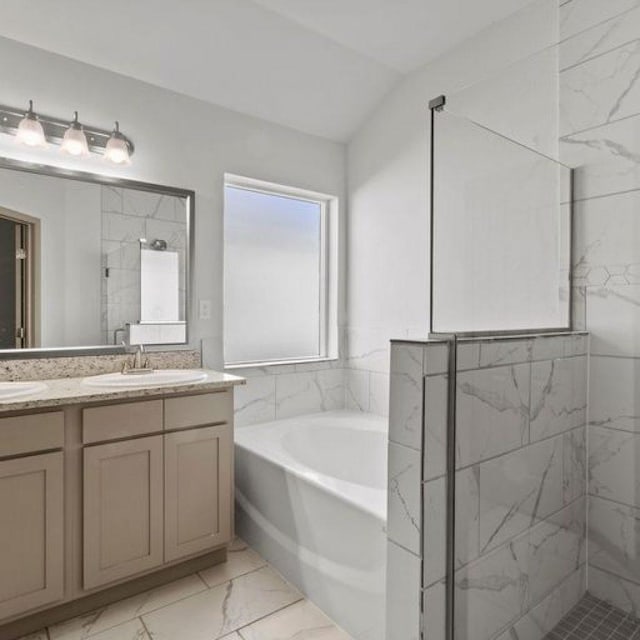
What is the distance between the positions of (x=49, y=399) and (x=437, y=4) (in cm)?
245

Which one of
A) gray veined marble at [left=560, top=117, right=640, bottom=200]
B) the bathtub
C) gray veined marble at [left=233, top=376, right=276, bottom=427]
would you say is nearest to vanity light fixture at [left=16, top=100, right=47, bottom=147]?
gray veined marble at [left=233, top=376, right=276, bottom=427]

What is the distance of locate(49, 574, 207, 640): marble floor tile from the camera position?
1.66m

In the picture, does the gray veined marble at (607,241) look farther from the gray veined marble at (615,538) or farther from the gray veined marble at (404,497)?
the gray veined marble at (404,497)

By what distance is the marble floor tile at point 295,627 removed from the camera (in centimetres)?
164

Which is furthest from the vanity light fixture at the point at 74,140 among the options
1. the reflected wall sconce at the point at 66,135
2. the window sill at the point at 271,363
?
the window sill at the point at 271,363

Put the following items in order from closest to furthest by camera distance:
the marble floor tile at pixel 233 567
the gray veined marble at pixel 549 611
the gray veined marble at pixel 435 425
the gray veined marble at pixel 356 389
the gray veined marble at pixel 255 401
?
the gray veined marble at pixel 435 425 < the gray veined marble at pixel 549 611 < the marble floor tile at pixel 233 567 < the gray veined marble at pixel 255 401 < the gray veined marble at pixel 356 389

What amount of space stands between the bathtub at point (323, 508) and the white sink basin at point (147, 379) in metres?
0.48

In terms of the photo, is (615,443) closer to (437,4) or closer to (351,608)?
(351,608)

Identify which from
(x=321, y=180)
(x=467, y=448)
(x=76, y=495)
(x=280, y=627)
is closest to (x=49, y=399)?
(x=76, y=495)

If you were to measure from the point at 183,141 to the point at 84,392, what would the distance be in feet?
4.86

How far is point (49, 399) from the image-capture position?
159 cm

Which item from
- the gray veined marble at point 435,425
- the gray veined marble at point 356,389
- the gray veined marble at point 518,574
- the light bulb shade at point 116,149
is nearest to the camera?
the gray veined marble at point 435,425

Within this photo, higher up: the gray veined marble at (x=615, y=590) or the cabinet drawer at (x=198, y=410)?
the cabinet drawer at (x=198, y=410)

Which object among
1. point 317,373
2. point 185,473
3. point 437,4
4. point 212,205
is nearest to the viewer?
point 185,473
